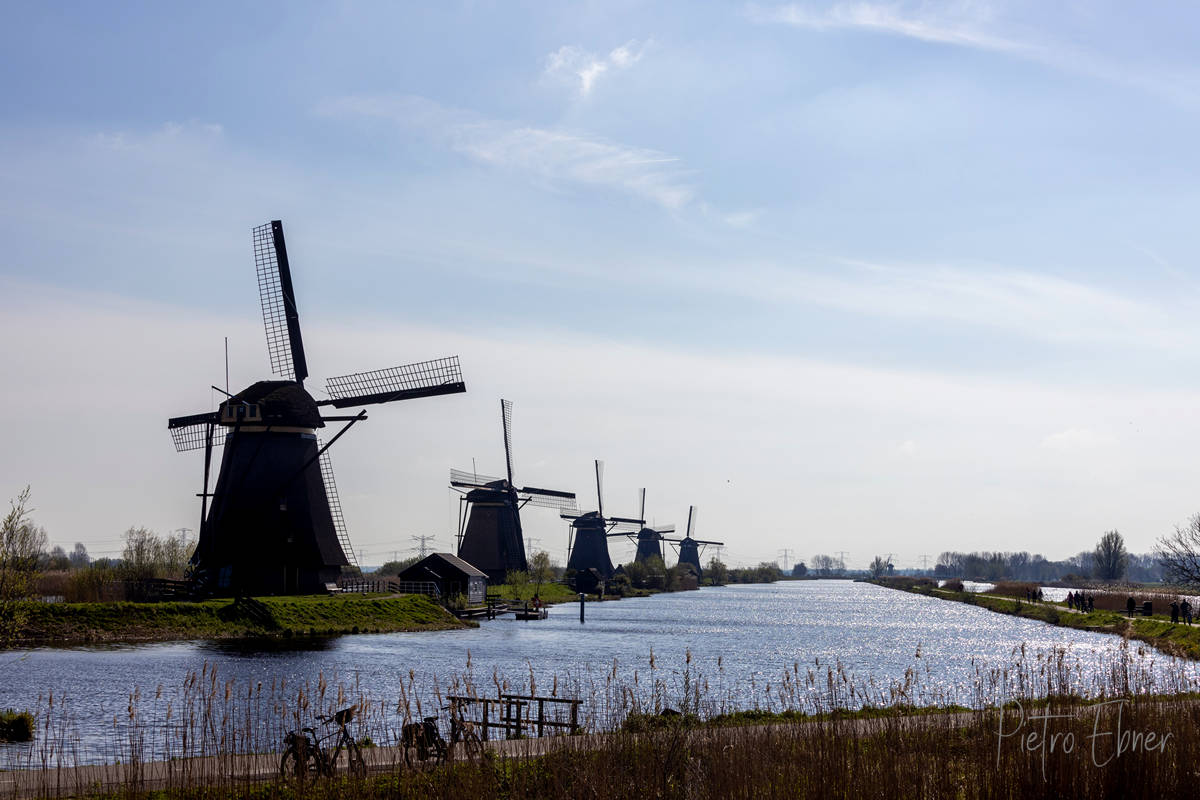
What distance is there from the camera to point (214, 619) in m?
45.8

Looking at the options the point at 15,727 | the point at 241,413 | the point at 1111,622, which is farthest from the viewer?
the point at 1111,622

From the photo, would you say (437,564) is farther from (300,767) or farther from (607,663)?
(300,767)

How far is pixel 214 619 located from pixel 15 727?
94.4 feet

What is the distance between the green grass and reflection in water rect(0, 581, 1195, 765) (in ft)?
1.93

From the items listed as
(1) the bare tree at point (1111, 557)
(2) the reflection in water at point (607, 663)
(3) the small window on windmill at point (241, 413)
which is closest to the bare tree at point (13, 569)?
(2) the reflection in water at point (607, 663)

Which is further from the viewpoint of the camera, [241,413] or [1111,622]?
[1111,622]

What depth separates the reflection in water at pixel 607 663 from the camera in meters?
19.2

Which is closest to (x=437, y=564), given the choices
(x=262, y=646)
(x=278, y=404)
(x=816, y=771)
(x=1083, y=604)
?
(x=278, y=404)

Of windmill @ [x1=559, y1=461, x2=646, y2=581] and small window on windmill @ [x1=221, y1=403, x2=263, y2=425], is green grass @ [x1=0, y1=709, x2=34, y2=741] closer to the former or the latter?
small window on windmill @ [x1=221, y1=403, x2=263, y2=425]

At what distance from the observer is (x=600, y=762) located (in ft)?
32.4

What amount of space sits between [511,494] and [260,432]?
1693 inches

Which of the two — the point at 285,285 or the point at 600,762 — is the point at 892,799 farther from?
the point at 285,285

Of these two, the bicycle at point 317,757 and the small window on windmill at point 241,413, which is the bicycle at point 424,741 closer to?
the bicycle at point 317,757

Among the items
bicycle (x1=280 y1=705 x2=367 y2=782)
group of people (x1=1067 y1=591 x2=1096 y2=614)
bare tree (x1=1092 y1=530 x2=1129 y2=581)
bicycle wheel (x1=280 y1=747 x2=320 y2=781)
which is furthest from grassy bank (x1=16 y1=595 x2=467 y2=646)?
bare tree (x1=1092 y1=530 x2=1129 y2=581)
